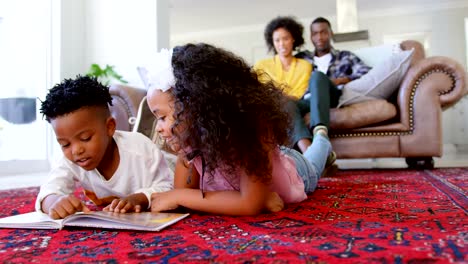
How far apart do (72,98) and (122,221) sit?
1.27 ft

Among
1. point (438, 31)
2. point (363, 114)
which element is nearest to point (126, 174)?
point (363, 114)

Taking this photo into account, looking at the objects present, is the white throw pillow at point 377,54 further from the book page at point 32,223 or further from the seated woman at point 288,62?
the book page at point 32,223

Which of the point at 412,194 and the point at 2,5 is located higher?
the point at 2,5

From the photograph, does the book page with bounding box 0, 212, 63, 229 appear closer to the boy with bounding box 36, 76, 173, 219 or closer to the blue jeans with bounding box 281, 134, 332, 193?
the boy with bounding box 36, 76, 173, 219

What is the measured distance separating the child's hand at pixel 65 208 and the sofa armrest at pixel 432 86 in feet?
7.02

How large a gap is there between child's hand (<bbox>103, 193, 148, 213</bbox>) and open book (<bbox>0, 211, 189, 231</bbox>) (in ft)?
0.09

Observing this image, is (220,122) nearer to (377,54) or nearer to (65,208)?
(65,208)

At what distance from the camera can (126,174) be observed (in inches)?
44.5

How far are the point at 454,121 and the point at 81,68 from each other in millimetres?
5064

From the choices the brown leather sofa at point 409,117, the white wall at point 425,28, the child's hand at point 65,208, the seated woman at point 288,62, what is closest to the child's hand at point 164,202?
the child's hand at point 65,208

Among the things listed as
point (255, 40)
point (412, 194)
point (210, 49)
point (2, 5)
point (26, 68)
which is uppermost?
point (255, 40)

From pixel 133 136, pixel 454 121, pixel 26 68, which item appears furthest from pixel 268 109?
pixel 454 121

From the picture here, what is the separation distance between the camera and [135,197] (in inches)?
39.4

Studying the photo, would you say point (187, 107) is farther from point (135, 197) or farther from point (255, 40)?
point (255, 40)
